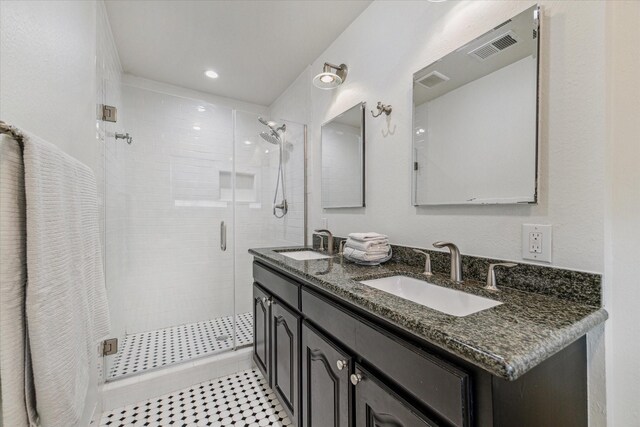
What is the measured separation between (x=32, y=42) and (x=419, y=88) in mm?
1450

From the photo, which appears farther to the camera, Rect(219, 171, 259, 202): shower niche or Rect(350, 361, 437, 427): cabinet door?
Rect(219, 171, 259, 202): shower niche

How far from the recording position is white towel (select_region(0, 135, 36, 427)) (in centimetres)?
49

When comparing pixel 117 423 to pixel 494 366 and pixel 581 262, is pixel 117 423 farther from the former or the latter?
pixel 581 262

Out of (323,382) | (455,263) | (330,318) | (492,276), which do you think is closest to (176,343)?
(323,382)

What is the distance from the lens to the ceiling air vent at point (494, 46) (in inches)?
37.3

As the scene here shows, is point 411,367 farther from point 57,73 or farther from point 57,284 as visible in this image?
point 57,73

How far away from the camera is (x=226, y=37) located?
6.25ft

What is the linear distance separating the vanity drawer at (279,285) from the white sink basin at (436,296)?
1.19ft

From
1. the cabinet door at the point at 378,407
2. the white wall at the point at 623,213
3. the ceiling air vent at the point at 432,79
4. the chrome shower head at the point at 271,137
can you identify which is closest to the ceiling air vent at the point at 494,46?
the ceiling air vent at the point at 432,79

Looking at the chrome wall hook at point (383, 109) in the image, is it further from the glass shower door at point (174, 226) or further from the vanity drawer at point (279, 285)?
the glass shower door at point (174, 226)

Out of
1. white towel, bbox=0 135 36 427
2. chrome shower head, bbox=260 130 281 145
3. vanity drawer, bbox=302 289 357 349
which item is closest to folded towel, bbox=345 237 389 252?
vanity drawer, bbox=302 289 357 349

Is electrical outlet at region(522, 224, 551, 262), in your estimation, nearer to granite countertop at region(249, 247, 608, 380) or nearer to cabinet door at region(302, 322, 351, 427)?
granite countertop at region(249, 247, 608, 380)

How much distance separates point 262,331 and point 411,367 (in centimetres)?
127

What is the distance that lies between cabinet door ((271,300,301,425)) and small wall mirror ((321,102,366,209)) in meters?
0.80
